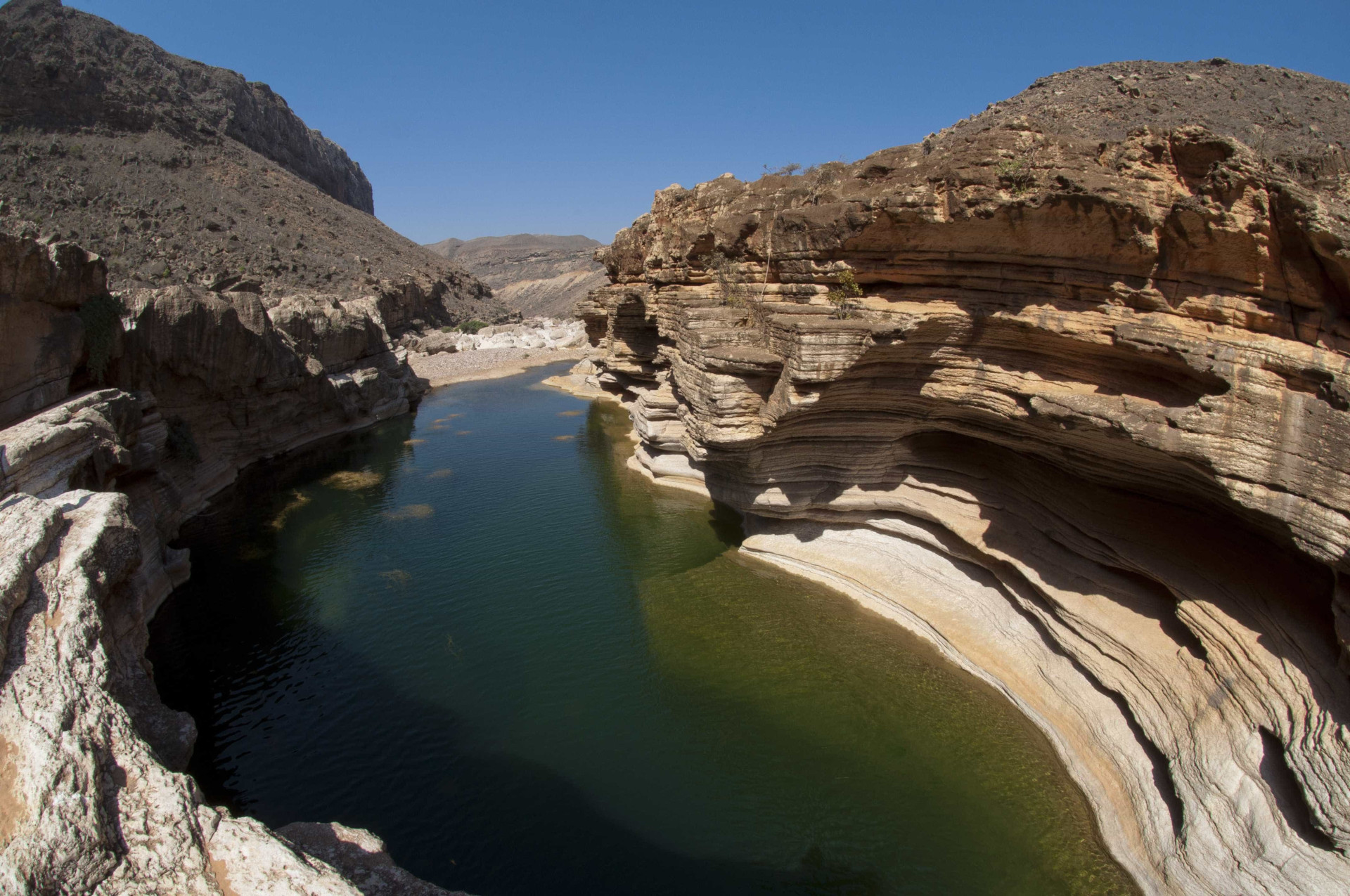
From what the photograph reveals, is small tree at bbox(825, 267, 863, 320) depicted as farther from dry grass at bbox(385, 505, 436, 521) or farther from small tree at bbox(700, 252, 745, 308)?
dry grass at bbox(385, 505, 436, 521)

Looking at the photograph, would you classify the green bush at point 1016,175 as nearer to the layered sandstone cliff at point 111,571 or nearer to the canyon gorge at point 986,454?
the canyon gorge at point 986,454

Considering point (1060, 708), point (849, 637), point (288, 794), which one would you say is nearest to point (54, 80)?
point (288, 794)

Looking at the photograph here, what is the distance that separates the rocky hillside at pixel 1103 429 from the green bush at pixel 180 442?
15.7 metres

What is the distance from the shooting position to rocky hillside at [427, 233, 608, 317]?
103 metres

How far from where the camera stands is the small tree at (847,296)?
13.9 m

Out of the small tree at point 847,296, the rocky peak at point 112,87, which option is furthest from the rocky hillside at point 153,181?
the small tree at point 847,296

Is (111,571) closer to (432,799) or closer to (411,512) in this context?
(432,799)

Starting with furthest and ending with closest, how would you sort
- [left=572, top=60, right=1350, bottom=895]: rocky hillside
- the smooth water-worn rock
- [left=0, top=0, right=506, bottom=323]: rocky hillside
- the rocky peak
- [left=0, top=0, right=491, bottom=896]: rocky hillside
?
1. the rocky peak
2. [left=0, top=0, right=506, bottom=323]: rocky hillside
3. [left=572, top=60, right=1350, bottom=895]: rocky hillside
4. [left=0, top=0, right=491, bottom=896]: rocky hillside
5. the smooth water-worn rock

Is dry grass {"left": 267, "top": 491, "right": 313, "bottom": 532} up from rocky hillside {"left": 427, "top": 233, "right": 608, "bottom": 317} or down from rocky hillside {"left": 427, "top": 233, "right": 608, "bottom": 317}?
down

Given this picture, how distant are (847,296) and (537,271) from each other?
127224mm

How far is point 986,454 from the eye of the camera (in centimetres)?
1424

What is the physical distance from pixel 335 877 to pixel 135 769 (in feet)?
8.10

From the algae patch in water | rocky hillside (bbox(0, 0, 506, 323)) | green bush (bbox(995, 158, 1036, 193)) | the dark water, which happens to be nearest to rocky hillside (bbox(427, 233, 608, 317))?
rocky hillside (bbox(0, 0, 506, 323))

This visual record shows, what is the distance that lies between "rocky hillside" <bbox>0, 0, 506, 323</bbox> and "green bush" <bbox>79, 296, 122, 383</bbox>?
17.6 metres
